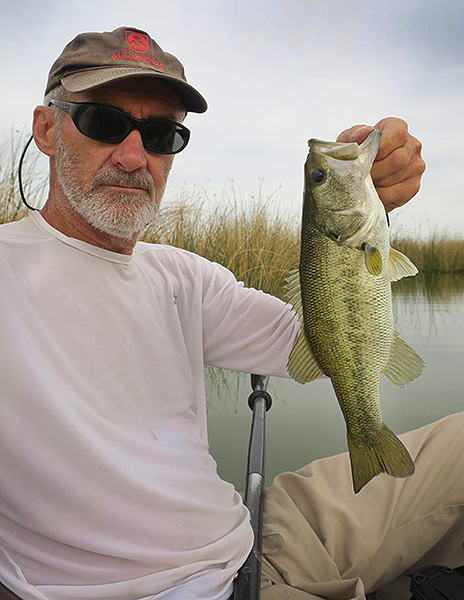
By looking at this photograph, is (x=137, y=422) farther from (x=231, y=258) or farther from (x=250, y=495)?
(x=231, y=258)

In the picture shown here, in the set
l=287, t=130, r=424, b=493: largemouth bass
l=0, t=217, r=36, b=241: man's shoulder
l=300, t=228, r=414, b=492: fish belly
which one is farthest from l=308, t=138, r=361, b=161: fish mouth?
l=0, t=217, r=36, b=241: man's shoulder

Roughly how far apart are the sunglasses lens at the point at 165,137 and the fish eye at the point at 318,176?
2.26 feet

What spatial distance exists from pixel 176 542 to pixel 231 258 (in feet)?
15.6

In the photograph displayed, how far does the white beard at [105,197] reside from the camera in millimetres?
1745

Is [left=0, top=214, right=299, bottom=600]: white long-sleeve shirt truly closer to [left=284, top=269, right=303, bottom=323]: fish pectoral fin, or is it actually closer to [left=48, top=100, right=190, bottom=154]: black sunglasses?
[left=48, top=100, right=190, bottom=154]: black sunglasses

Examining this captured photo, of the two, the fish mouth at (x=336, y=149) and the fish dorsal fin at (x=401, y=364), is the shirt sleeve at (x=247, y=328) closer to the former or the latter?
the fish dorsal fin at (x=401, y=364)

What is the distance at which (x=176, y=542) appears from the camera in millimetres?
1451

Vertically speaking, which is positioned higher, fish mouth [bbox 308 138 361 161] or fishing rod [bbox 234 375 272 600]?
fish mouth [bbox 308 138 361 161]

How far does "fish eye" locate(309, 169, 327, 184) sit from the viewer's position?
58.9 inches

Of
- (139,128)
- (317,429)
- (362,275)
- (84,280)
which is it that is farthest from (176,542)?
(317,429)

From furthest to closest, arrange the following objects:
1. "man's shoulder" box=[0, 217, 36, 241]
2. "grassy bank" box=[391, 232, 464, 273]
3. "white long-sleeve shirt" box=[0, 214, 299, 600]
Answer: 1. "grassy bank" box=[391, 232, 464, 273]
2. "man's shoulder" box=[0, 217, 36, 241]
3. "white long-sleeve shirt" box=[0, 214, 299, 600]

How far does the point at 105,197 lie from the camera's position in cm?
178

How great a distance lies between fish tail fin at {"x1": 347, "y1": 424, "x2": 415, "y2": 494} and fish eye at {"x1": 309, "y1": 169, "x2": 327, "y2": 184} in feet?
2.77

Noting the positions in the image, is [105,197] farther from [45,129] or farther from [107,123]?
[45,129]
